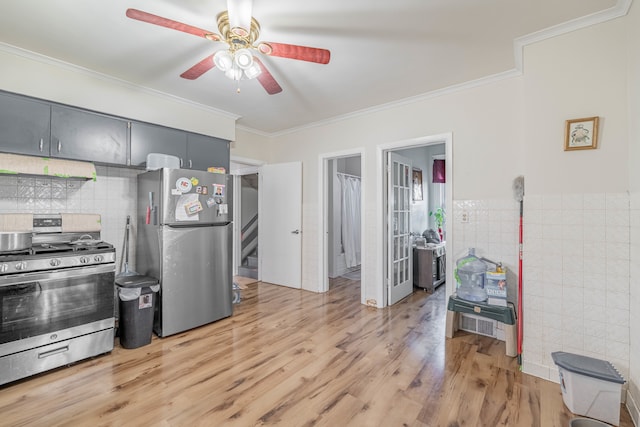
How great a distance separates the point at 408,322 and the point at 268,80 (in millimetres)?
2794

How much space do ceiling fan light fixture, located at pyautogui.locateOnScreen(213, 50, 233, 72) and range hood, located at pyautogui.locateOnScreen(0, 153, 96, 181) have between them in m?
1.84

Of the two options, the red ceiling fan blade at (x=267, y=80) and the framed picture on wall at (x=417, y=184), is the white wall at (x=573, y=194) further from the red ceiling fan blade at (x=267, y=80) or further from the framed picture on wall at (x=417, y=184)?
the framed picture on wall at (x=417, y=184)

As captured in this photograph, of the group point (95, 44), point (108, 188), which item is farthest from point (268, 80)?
point (108, 188)

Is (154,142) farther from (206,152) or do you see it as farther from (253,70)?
(253,70)

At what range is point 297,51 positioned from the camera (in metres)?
1.75

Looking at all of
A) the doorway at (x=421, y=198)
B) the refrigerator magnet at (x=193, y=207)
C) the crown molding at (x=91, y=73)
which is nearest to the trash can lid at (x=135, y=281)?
the refrigerator magnet at (x=193, y=207)

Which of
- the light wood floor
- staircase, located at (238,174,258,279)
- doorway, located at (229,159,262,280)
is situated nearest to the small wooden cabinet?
the light wood floor

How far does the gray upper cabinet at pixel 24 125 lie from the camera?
2.27 meters

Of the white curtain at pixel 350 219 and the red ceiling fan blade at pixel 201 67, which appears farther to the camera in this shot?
the white curtain at pixel 350 219

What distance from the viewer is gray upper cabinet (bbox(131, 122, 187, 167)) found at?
2.96m

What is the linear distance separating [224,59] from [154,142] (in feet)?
6.07

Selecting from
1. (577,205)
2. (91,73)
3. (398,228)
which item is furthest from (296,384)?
(91,73)

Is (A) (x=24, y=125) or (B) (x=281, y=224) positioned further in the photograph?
(B) (x=281, y=224)

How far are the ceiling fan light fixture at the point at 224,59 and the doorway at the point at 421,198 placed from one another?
223 centimetres
